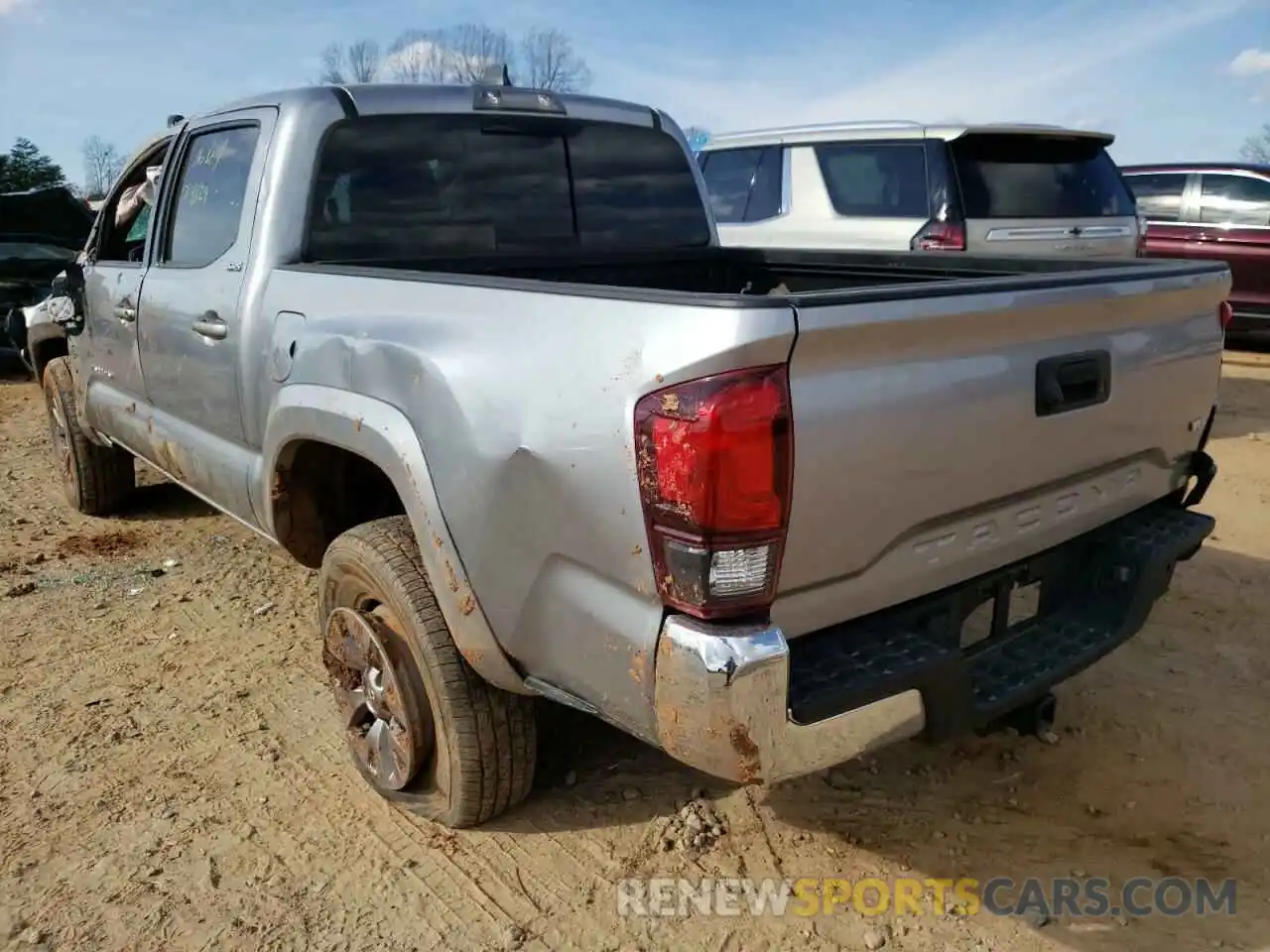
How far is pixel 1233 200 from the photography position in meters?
9.55

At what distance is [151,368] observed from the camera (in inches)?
150

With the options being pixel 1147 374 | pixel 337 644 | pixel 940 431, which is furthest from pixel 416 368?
pixel 1147 374

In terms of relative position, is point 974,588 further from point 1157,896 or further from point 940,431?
point 1157,896

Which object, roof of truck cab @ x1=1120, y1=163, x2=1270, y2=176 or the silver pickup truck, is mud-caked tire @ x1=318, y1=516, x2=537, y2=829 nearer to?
the silver pickup truck

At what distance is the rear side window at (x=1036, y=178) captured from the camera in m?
6.04

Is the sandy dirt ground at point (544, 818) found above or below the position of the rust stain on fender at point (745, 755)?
below

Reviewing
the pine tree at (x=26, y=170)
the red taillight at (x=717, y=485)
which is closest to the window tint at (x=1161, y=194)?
the red taillight at (x=717, y=485)

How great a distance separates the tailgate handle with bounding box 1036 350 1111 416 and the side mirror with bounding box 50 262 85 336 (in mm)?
4172

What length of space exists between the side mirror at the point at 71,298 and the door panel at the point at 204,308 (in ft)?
3.24

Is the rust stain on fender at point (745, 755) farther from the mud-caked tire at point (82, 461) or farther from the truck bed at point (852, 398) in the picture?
the mud-caked tire at point (82, 461)

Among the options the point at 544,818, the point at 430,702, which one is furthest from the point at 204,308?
the point at 544,818

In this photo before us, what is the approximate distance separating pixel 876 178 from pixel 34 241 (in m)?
8.61

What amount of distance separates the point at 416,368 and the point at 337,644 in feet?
3.21

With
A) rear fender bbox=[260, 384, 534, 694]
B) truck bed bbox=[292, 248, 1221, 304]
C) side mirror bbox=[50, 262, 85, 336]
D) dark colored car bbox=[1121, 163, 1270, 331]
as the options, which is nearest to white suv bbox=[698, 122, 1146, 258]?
truck bed bbox=[292, 248, 1221, 304]
